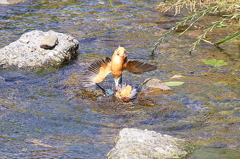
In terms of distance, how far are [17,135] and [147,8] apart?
590 cm

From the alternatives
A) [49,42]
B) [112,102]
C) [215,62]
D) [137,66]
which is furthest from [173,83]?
[49,42]

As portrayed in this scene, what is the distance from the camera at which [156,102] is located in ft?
15.0

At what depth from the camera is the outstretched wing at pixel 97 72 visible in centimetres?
463

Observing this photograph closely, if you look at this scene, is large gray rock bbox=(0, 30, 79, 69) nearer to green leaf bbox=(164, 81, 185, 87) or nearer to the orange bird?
the orange bird

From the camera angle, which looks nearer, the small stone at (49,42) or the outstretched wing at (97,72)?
the outstretched wing at (97,72)

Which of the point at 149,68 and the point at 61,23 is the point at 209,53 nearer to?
the point at 149,68

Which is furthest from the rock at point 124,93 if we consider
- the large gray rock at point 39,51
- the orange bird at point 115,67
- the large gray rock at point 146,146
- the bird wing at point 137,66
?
the large gray rock at point 39,51

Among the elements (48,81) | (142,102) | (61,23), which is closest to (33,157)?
(142,102)

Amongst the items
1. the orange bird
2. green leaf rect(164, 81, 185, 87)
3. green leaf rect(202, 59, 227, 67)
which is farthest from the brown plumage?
green leaf rect(202, 59, 227, 67)

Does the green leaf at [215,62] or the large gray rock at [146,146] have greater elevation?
the large gray rock at [146,146]

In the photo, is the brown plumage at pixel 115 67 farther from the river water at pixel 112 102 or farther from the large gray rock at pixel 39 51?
the large gray rock at pixel 39 51

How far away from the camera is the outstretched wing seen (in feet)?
15.2

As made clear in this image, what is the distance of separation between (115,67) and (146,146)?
1530mm

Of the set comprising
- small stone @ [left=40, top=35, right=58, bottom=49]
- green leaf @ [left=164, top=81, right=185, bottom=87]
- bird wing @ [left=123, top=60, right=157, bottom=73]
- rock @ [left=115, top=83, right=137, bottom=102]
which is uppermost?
bird wing @ [left=123, top=60, right=157, bottom=73]
